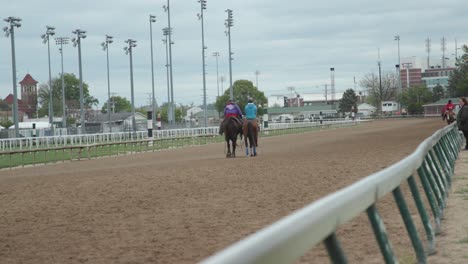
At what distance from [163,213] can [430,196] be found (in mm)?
4162

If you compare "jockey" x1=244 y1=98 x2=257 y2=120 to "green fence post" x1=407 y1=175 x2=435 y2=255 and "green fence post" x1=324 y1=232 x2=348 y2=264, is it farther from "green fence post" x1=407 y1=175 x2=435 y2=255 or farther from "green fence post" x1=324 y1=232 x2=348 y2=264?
"green fence post" x1=324 y1=232 x2=348 y2=264

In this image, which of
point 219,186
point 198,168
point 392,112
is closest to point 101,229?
point 219,186

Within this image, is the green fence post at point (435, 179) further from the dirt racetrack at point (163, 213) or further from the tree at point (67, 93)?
the tree at point (67, 93)

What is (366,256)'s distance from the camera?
6891mm

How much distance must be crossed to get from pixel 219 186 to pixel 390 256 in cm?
1038

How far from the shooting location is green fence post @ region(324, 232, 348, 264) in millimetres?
2975

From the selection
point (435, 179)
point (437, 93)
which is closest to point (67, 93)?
point (437, 93)

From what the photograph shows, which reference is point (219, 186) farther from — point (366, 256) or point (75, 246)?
point (366, 256)

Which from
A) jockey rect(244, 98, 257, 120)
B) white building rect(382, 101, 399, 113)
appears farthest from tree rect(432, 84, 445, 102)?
jockey rect(244, 98, 257, 120)

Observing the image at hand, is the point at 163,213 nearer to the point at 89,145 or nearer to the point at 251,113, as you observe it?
the point at 251,113

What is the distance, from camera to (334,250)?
9.82 feet

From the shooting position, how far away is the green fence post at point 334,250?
2975mm

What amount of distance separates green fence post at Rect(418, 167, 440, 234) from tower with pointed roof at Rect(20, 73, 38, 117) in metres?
174

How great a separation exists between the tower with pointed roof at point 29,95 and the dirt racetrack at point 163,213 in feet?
540
